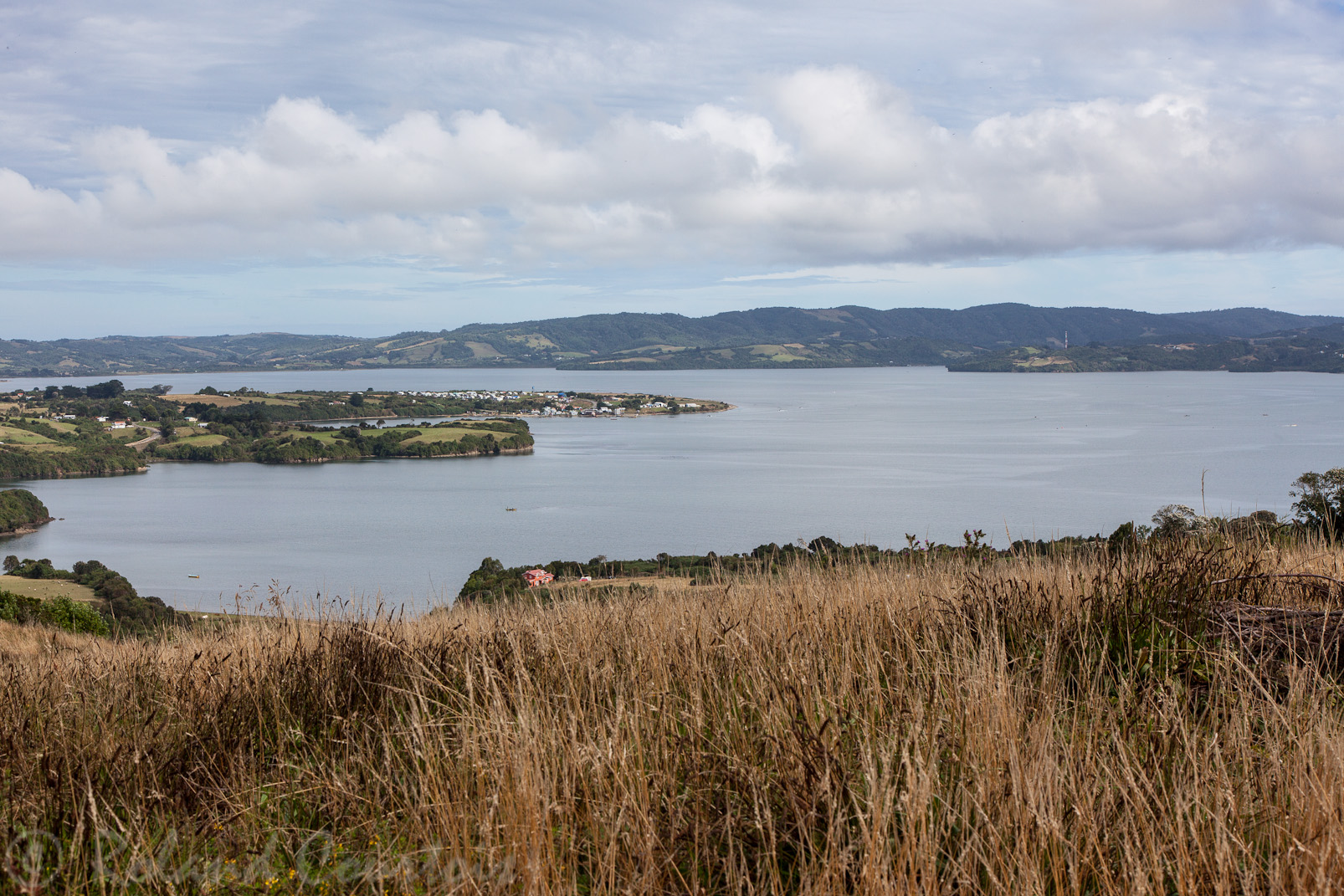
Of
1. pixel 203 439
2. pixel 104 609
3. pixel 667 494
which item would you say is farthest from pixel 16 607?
pixel 203 439

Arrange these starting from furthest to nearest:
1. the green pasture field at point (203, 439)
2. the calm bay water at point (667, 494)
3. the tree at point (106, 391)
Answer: the tree at point (106, 391), the green pasture field at point (203, 439), the calm bay water at point (667, 494)

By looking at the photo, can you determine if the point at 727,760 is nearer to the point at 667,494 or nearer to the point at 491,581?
the point at 491,581

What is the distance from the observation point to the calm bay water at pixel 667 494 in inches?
2037

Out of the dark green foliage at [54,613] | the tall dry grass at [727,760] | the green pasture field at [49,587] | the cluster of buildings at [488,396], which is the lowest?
the green pasture field at [49,587]

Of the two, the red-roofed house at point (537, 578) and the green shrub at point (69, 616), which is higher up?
the red-roofed house at point (537, 578)

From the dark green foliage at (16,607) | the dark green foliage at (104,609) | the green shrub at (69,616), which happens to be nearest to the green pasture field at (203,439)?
the dark green foliage at (104,609)

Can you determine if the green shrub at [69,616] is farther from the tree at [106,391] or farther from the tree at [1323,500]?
the tree at [106,391]

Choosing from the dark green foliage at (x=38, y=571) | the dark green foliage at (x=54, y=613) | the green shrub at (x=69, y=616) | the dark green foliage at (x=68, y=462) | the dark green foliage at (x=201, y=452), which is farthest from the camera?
the dark green foliage at (x=201, y=452)

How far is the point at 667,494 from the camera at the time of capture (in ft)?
234

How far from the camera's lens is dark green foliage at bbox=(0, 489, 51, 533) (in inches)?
2633

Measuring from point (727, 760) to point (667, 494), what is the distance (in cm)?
6902

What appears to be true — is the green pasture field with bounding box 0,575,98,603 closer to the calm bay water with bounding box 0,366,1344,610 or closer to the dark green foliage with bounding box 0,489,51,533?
the calm bay water with bounding box 0,366,1344,610

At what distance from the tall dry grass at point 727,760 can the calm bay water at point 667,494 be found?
23.6 meters

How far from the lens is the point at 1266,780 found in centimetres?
219
